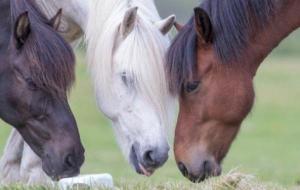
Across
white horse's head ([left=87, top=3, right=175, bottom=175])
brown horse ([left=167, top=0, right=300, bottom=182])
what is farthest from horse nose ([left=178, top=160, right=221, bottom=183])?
white horse's head ([left=87, top=3, right=175, bottom=175])

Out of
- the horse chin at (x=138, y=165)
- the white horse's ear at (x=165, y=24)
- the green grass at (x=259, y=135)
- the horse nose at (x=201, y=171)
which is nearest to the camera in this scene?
the horse nose at (x=201, y=171)

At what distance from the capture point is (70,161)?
7.81 metres

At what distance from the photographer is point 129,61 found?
8.59 metres

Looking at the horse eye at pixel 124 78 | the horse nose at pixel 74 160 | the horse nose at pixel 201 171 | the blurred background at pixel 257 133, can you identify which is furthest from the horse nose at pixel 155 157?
the blurred background at pixel 257 133

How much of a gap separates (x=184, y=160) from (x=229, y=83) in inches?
24.6

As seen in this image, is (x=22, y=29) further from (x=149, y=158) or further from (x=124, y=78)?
(x=149, y=158)

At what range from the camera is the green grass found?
14.6 meters

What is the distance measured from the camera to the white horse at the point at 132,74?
8.48 metres

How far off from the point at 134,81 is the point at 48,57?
947 millimetres

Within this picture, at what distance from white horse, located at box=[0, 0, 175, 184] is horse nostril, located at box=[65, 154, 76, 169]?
0.74m

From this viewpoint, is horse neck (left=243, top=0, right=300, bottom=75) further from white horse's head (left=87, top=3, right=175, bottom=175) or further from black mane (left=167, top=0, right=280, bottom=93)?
white horse's head (left=87, top=3, right=175, bottom=175)

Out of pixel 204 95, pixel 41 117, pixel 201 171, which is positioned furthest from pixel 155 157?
pixel 41 117

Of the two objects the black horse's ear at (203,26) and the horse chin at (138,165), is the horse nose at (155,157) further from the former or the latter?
the black horse's ear at (203,26)

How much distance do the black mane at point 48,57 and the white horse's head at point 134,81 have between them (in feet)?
2.41
